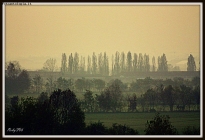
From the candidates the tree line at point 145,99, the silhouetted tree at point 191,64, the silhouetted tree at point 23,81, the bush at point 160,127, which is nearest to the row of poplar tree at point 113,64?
the silhouetted tree at point 191,64

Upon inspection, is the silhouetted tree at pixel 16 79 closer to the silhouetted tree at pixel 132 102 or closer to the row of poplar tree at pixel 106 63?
the row of poplar tree at pixel 106 63

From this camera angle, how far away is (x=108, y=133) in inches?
463

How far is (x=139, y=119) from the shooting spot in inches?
474

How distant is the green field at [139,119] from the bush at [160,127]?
0.13 m

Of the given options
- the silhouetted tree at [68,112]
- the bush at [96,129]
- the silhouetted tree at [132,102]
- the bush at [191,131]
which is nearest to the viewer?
the bush at [96,129]

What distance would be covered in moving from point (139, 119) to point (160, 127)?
0.67 meters

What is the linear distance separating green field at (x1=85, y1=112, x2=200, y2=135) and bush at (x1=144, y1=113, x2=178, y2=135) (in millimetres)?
125

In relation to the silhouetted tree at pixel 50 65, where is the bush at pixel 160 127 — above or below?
below

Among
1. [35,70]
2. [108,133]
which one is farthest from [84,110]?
[35,70]

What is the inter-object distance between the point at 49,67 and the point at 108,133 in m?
2.68

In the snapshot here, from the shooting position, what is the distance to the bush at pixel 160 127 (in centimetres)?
1184

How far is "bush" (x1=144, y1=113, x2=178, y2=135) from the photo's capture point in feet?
38.8

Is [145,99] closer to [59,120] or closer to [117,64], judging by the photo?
[117,64]

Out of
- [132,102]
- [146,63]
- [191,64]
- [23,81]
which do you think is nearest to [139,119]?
[132,102]
